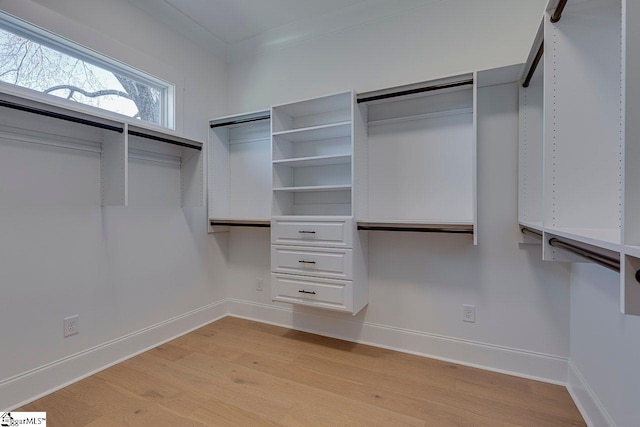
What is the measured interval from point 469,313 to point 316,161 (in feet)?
5.41

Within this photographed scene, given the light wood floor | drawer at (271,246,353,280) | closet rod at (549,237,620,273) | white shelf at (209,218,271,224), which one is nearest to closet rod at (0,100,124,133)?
white shelf at (209,218,271,224)

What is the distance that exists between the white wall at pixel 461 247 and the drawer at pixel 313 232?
42 cm

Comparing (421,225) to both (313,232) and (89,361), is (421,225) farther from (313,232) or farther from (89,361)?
(89,361)

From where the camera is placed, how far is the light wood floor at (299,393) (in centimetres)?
164

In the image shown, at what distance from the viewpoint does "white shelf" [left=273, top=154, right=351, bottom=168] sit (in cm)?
235

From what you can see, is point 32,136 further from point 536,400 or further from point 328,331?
point 536,400

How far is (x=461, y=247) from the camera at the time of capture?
224 cm

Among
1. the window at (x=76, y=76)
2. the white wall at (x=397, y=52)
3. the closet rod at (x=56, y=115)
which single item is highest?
the white wall at (x=397, y=52)

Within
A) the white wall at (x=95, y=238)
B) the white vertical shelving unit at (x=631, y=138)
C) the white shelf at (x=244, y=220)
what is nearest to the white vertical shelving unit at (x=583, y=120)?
the white vertical shelving unit at (x=631, y=138)

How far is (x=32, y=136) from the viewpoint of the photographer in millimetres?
1825

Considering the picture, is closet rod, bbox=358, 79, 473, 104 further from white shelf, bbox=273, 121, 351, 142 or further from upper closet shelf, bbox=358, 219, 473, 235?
upper closet shelf, bbox=358, 219, 473, 235

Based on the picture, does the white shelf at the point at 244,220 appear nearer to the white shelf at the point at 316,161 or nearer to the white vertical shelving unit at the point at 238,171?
the white vertical shelving unit at the point at 238,171

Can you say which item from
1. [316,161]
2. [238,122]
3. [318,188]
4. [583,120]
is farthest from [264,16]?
[583,120]

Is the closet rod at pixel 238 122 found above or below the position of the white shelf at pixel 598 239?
above
